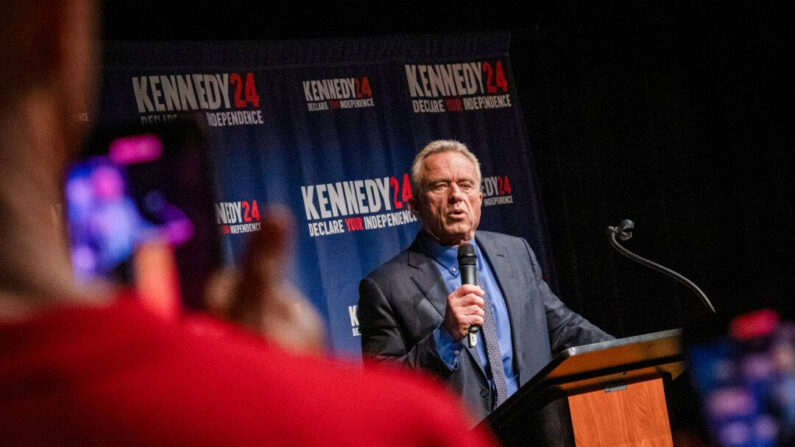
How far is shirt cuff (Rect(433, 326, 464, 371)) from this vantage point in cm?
289

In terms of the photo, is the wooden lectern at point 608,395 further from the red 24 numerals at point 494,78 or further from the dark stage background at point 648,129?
the red 24 numerals at point 494,78

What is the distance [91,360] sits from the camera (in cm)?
33

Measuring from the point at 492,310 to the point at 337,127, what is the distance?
2688mm

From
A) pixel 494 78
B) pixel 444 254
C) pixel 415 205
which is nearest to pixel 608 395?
pixel 444 254

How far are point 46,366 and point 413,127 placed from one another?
220 inches

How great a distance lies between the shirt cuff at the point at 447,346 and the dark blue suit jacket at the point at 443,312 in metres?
0.06

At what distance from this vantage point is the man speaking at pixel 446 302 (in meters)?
3.10

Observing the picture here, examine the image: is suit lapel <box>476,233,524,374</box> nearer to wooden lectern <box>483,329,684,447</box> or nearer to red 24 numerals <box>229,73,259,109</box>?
wooden lectern <box>483,329,684,447</box>

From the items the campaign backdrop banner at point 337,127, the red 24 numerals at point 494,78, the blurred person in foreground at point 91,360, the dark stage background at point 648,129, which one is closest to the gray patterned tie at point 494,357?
the campaign backdrop banner at point 337,127

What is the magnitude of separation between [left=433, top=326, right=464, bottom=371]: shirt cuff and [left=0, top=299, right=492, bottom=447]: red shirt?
8.33ft

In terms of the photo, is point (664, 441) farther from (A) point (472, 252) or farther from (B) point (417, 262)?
(B) point (417, 262)

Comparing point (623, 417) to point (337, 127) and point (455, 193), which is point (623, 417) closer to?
point (455, 193)

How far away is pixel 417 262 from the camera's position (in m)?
3.45

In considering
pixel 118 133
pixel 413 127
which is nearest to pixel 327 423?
pixel 118 133
